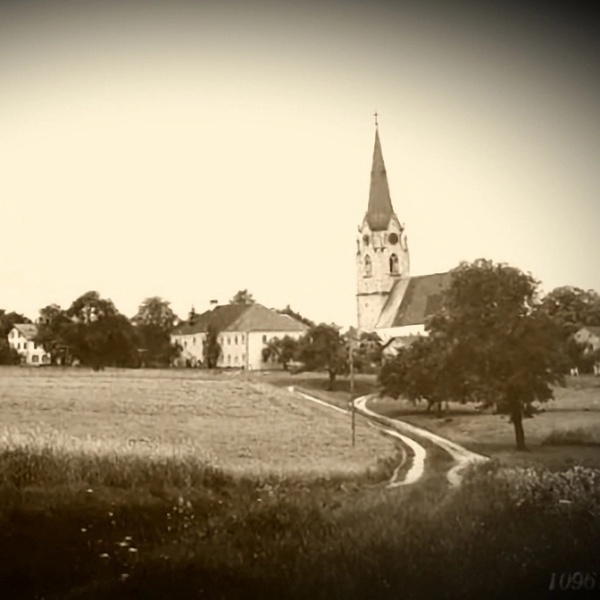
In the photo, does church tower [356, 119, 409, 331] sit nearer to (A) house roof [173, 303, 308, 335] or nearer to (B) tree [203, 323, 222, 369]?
(A) house roof [173, 303, 308, 335]

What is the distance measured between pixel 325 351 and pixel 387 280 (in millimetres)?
553

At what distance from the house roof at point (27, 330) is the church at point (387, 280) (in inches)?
64.9

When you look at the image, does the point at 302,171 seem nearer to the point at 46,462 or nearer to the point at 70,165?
the point at 70,165

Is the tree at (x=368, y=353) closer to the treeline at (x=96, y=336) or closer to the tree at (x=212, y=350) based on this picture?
the tree at (x=212, y=350)

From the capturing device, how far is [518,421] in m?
4.26

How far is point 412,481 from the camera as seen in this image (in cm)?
404

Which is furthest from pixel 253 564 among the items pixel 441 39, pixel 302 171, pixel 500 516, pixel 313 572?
pixel 441 39

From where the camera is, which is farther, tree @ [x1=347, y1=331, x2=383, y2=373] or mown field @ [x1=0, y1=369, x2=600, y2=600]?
tree @ [x1=347, y1=331, x2=383, y2=373]

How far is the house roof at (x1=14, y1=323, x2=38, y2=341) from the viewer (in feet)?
13.3

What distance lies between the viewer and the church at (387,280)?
14.0ft

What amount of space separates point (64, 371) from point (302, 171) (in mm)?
1757

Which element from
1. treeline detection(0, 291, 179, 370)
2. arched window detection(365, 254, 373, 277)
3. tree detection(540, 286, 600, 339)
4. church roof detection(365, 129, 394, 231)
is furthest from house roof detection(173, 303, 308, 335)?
tree detection(540, 286, 600, 339)

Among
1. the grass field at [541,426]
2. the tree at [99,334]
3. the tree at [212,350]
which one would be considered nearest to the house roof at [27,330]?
the tree at [99,334]

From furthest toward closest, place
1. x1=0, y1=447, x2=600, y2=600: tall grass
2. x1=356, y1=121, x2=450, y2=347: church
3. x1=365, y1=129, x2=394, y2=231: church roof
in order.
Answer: x1=365, y1=129, x2=394, y2=231: church roof
x1=356, y1=121, x2=450, y2=347: church
x1=0, y1=447, x2=600, y2=600: tall grass
